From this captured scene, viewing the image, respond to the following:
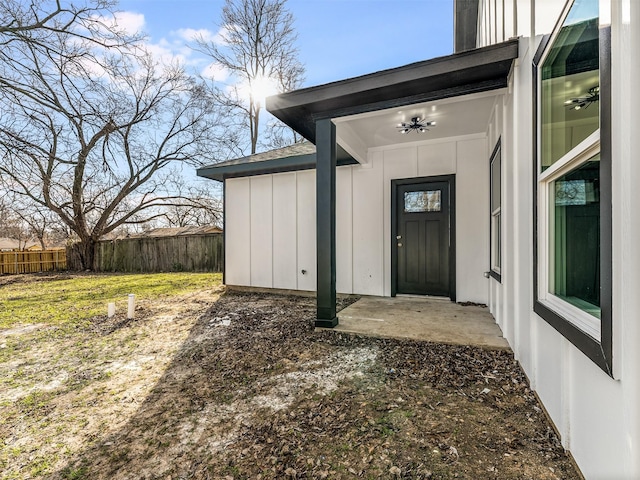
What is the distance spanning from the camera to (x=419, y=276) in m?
4.99

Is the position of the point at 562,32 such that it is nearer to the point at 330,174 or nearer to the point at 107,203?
the point at 330,174

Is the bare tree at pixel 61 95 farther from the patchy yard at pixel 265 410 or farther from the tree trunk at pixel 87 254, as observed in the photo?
the patchy yard at pixel 265 410

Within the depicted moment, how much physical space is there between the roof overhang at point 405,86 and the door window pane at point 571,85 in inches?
34.4

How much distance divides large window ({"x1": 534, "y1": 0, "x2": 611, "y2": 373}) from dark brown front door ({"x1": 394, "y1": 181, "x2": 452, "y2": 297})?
2.88 m

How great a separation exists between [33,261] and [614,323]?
1570 cm

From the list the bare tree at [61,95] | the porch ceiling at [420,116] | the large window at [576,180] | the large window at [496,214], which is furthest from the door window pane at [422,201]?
the bare tree at [61,95]

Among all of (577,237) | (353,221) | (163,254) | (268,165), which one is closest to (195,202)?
(163,254)

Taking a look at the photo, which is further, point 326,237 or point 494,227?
point 494,227

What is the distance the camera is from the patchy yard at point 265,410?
151 cm

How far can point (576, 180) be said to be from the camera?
1.54 meters

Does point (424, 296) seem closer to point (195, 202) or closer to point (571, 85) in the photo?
point (571, 85)

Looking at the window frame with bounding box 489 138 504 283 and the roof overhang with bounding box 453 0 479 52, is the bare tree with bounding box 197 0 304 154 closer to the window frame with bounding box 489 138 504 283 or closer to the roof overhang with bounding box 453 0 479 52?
the roof overhang with bounding box 453 0 479 52

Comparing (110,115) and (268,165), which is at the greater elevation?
(110,115)

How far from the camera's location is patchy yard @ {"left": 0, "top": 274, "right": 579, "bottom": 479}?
1.51 m
